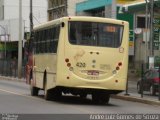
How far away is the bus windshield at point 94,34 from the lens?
2214 centimetres

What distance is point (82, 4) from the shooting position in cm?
6016

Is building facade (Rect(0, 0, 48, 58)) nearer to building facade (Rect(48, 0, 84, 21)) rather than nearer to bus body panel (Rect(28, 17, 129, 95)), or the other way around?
building facade (Rect(48, 0, 84, 21))

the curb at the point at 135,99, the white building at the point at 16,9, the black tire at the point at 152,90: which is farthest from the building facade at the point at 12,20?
the curb at the point at 135,99

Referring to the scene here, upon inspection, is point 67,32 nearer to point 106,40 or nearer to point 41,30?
point 106,40

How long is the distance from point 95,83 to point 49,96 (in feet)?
8.44

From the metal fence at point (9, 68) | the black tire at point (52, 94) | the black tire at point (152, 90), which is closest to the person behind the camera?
the black tire at point (52, 94)

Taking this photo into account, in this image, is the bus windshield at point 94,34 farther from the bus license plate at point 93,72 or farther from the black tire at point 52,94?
the black tire at point 52,94

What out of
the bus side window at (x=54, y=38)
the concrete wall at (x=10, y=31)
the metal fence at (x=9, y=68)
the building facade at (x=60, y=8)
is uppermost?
the building facade at (x=60, y=8)

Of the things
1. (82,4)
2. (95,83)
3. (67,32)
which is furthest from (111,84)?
(82,4)

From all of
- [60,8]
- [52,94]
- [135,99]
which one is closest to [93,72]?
[52,94]

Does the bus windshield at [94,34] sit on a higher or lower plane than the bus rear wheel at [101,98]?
higher

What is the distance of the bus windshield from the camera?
22.1 m

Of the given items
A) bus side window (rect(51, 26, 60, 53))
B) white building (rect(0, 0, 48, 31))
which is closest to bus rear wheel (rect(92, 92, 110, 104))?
bus side window (rect(51, 26, 60, 53))

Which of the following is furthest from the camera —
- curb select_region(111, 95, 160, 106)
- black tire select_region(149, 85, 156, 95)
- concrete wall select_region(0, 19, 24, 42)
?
concrete wall select_region(0, 19, 24, 42)
